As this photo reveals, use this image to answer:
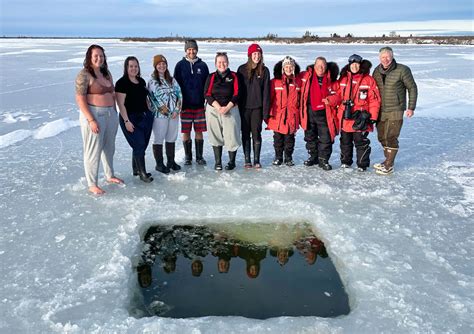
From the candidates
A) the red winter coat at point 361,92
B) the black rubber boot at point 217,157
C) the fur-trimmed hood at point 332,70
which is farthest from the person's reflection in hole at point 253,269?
the fur-trimmed hood at point 332,70

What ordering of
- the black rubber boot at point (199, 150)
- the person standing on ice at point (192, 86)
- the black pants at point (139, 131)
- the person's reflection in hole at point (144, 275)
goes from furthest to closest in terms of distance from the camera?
the black rubber boot at point (199, 150) → the person standing on ice at point (192, 86) → the black pants at point (139, 131) → the person's reflection in hole at point (144, 275)

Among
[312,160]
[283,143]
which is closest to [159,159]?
[283,143]

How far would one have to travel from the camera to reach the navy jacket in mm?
5090

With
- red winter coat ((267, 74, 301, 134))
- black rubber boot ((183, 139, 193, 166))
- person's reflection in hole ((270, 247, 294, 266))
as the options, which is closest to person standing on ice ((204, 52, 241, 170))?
black rubber boot ((183, 139, 193, 166))

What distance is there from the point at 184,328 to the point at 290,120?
3.40 meters

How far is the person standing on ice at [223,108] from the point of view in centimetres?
496

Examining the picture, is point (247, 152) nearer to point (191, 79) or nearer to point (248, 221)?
point (191, 79)

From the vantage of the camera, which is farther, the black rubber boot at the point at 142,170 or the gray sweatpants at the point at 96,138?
the black rubber boot at the point at 142,170

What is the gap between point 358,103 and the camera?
504 cm

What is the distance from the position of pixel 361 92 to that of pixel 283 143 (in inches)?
47.1

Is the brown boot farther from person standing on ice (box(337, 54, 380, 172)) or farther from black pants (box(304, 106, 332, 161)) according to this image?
black pants (box(304, 106, 332, 161))

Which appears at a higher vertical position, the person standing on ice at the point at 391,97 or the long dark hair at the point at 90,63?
the long dark hair at the point at 90,63

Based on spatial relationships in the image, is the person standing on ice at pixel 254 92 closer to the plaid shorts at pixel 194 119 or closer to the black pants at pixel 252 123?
the black pants at pixel 252 123

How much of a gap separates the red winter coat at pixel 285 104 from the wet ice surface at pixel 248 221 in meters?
0.59
